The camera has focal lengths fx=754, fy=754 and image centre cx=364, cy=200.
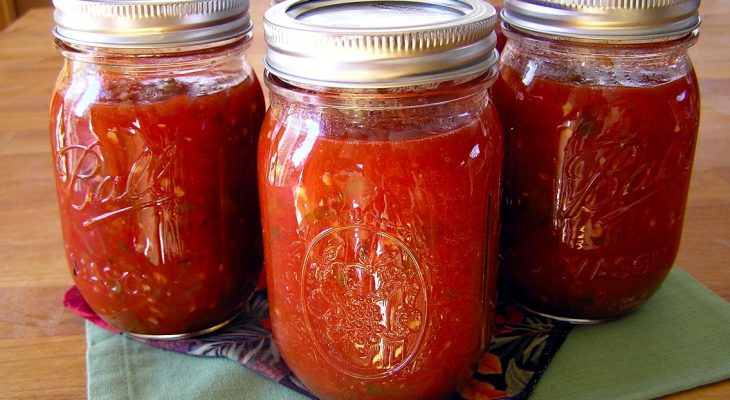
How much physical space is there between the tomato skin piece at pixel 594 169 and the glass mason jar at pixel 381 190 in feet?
0.35

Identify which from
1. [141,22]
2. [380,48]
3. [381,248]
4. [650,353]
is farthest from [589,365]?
[141,22]

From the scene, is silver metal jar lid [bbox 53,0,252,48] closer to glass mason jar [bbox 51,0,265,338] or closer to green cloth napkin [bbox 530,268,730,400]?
glass mason jar [bbox 51,0,265,338]

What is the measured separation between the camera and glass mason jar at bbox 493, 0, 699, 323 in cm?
75

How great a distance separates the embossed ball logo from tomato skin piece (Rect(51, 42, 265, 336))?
0.54ft

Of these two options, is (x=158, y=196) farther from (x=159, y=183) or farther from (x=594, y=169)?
(x=594, y=169)

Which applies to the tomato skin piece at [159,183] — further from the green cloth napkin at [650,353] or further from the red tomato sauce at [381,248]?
the green cloth napkin at [650,353]

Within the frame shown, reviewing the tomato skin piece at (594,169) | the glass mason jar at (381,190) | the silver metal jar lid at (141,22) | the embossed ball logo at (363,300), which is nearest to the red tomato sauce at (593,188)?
the tomato skin piece at (594,169)

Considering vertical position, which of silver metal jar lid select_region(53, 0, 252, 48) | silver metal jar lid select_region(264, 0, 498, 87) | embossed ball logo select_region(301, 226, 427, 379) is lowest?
embossed ball logo select_region(301, 226, 427, 379)

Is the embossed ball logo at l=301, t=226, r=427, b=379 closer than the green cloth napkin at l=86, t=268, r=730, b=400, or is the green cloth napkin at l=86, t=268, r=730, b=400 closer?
the embossed ball logo at l=301, t=226, r=427, b=379

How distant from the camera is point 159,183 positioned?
78 cm

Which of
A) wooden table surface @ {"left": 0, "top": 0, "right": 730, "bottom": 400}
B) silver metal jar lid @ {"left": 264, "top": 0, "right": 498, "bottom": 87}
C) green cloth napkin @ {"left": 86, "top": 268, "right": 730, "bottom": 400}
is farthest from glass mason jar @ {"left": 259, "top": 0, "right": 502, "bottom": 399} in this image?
wooden table surface @ {"left": 0, "top": 0, "right": 730, "bottom": 400}

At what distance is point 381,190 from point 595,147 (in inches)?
10.6

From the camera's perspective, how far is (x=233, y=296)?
88 cm

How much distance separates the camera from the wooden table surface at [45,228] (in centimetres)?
84
